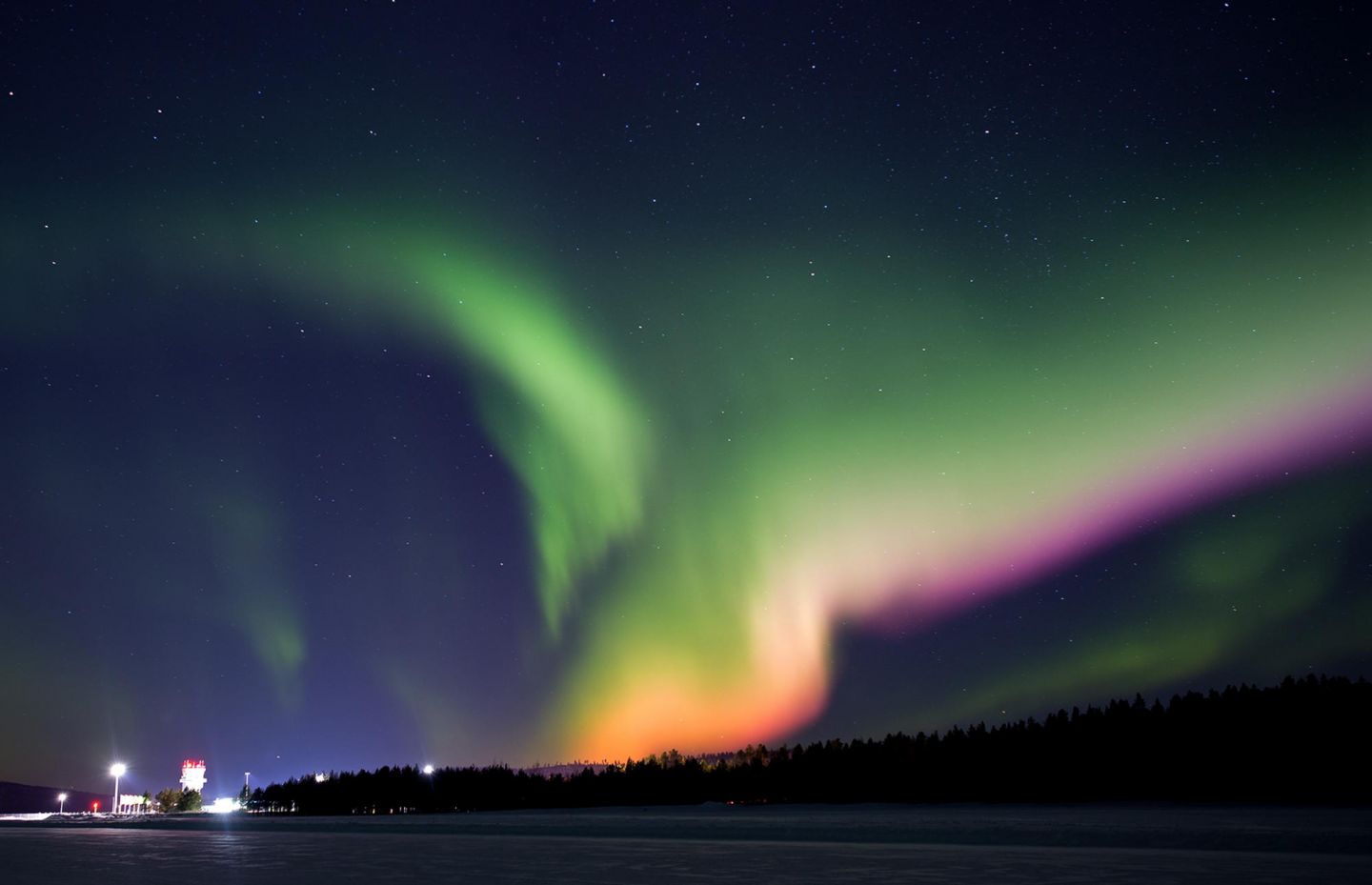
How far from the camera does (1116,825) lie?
32.1 m

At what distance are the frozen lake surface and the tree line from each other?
18010 mm

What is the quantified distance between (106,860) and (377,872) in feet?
27.2

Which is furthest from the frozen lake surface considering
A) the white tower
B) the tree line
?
the white tower

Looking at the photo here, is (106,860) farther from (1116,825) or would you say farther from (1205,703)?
(1205,703)

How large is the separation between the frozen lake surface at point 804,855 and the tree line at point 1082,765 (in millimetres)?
18010

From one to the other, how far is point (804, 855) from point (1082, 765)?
45809mm

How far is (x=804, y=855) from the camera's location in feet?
79.8

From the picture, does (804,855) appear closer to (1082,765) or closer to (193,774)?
(1082,765)

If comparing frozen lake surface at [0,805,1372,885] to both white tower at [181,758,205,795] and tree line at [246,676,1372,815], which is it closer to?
tree line at [246,676,1372,815]

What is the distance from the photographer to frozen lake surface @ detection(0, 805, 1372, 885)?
59.2 feet

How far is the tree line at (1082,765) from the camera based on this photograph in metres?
56.5

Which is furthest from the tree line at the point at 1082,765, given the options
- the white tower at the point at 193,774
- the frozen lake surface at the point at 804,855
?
the white tower at the point at 193,774

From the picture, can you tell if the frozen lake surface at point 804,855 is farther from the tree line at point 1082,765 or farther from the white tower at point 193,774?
the white tower at point 193,774

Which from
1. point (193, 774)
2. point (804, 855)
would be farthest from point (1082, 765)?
point (193, 774)
